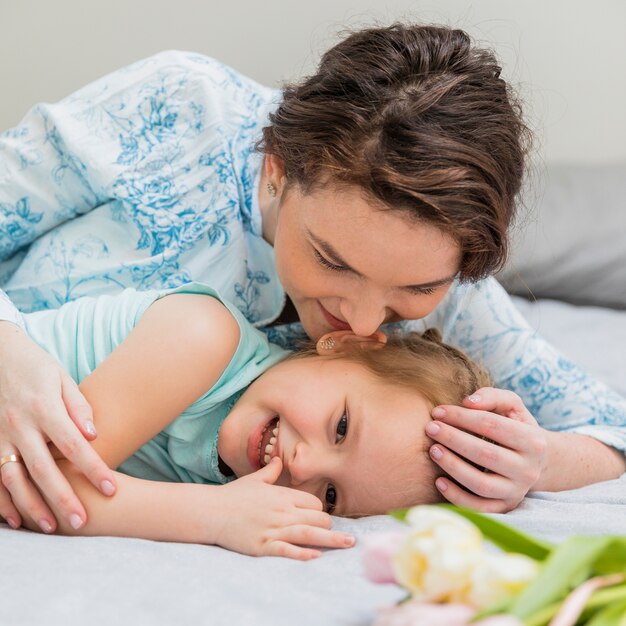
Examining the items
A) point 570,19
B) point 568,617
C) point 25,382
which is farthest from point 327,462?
point 570,19

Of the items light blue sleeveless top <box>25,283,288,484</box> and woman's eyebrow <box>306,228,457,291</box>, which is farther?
light blue sleeveless top <box>25,283,288,484</box>

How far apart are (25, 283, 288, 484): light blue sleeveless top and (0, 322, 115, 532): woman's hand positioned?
0.56ft

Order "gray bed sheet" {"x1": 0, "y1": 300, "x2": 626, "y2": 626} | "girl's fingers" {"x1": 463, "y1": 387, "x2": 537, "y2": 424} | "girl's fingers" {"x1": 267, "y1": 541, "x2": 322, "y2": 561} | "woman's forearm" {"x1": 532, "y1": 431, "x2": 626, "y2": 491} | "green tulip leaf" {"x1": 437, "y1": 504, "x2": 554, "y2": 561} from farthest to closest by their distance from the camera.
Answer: "woman's forearm" {"x1": 532, "y1": 431, "x2": 626, "y2": 491} → "girl's fingers" {"x1": 463, "y1": 387, "x2": 537, "y2": 424} → "girl's fingers" {"x1": 267, "y1": 541, "x2": 322, "y2": 561} → "gray bed sheet" {"x1": 0, "y1": 300, "x2": 626, "y2": 626} → "green tulip leaf" {"x1": 437, "y1": 504, "x2": 554, "y2": 561}

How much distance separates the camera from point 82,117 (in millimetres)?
1672

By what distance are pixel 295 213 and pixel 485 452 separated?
42 cm

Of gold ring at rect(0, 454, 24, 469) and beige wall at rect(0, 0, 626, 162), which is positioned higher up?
beige wall at rect(0, 0, 626, 162)

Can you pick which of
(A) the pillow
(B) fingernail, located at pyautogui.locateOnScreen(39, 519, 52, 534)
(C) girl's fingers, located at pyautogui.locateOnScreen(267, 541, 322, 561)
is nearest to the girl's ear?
(C) girl's fingers, located at pyautogui.locateOnScreen(267, 541, 322, 561)

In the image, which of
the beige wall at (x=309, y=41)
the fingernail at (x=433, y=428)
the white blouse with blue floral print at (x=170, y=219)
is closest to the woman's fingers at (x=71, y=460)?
the fingernail at (x=433, y=428)

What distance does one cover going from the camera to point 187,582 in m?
0.89

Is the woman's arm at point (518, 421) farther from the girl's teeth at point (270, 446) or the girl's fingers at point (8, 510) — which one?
the girl's fingers at point (8, 510)

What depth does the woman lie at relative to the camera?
1.15m

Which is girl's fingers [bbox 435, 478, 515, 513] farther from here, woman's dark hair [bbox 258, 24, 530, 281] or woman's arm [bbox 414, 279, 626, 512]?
woman's dark hair [bbox 258, 24, 530, 281]

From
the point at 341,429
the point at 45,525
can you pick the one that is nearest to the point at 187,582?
the point at 45,525

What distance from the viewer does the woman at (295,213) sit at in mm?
1151
